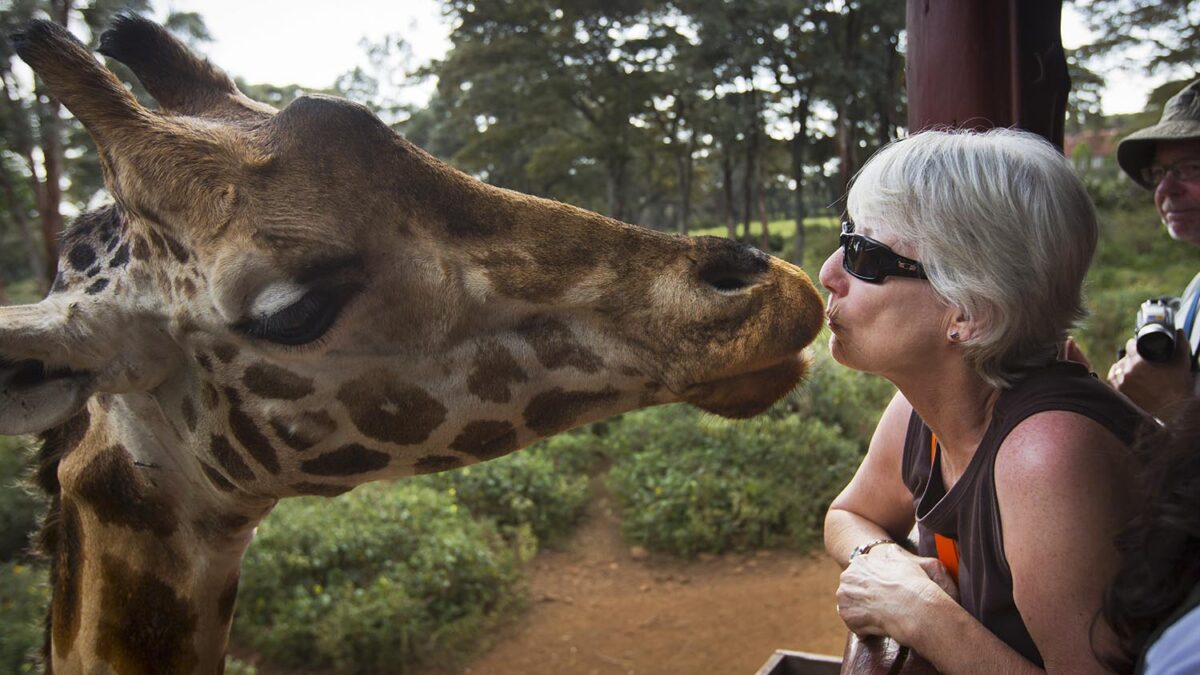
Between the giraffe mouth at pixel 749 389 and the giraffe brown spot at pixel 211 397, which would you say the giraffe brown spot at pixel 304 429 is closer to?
the giraffe brown spot at pixel 211 397

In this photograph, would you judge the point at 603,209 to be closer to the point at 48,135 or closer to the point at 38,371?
the point at 48,135

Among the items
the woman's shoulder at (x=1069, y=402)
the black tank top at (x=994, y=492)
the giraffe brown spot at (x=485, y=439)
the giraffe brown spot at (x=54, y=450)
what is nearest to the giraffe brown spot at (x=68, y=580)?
the giraffe brown spot at (x=54, y=450)

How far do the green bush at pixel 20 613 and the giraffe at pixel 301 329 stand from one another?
2.29 metres

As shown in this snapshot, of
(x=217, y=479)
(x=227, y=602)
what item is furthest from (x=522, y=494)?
(x=217, y=479)

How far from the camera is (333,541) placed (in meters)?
6.11

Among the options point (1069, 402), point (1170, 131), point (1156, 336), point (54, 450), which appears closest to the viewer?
point (1069, 402)

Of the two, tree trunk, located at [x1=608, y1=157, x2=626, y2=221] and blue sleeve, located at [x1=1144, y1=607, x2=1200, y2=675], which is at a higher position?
blue sleeve, located at [x1=1144, y1=607, x2=1200, y2=675]

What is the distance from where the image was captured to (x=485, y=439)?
68.3 inches

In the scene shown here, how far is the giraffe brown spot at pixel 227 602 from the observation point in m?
1.85

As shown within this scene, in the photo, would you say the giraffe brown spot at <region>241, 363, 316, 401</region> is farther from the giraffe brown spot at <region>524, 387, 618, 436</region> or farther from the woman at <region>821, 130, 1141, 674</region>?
the woman at <region>821, 130, 1141, 674</region>

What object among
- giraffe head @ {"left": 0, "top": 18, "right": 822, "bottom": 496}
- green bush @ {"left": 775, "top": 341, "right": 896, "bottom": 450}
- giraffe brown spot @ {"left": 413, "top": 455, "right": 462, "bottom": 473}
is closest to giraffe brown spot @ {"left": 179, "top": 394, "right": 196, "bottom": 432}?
giraffe head @ {"left": 0, "top": 18, "right": 822, "bottom": 496}

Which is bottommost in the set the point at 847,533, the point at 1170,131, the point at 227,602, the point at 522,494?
the point at 522,494

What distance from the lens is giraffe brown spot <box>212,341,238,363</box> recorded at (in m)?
1.59

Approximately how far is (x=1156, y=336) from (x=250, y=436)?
8.82ft
